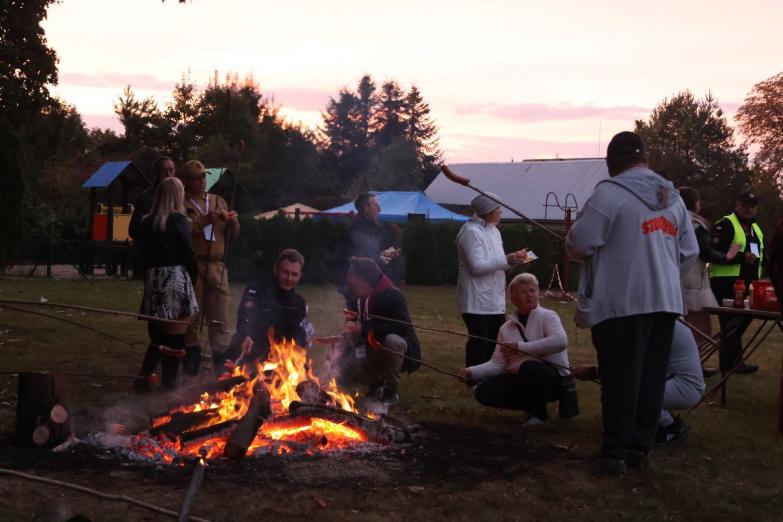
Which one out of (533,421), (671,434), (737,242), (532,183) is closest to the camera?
(671,434)

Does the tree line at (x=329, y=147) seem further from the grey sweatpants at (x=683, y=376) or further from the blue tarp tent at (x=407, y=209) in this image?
the grey sweatpants at (x=683, y=376)

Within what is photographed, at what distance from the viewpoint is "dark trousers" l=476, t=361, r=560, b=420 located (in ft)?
20.0

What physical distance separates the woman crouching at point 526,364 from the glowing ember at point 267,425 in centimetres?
107

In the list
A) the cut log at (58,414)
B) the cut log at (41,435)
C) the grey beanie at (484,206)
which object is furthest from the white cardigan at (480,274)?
the cut log at (41,435)

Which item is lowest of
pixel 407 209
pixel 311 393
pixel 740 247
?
pixel 311 393

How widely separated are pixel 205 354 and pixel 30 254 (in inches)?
619

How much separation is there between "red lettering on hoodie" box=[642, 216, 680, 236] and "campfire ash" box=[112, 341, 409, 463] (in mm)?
2041

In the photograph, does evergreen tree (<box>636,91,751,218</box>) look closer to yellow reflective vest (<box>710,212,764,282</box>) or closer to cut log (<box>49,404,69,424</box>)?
yellow reflective vest (<box>710,212,764,282</box>)

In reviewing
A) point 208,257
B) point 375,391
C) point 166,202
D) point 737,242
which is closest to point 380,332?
point 375,391

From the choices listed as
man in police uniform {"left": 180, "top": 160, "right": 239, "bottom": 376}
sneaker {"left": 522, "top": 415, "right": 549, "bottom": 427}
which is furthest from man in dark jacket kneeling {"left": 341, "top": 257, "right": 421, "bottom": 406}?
man in police uniform {"left": 180, "top": 160, "right": 239, "bottom": 376}

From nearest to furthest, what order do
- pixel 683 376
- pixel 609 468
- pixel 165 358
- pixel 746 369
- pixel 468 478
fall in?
pixel 468 478, pixel 609 468, pixel 683 376, pixel 165 358, pixel 746 369

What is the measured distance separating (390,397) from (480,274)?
4.64 feet

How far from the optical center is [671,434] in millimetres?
5918

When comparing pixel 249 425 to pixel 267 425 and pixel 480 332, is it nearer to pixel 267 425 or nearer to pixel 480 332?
pixel 267 425
